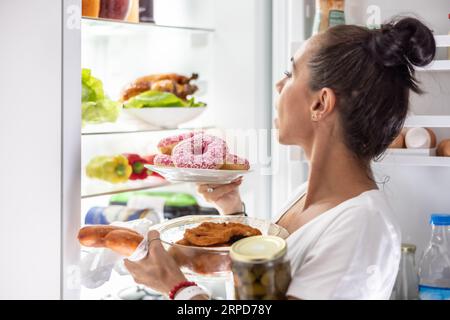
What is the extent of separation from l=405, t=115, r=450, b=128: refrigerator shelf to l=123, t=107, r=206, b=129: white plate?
1.70ft

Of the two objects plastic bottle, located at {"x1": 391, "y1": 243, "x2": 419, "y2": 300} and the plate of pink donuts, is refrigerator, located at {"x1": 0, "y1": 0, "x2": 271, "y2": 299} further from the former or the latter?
plastic bottle, located at {"x1": 391, "y1": 243, "x2": 419, "y2": 300}

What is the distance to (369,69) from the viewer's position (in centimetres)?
85

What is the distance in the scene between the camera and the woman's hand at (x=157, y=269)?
905 millimetres

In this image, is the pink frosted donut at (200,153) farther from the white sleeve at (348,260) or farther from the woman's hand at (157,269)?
the white sleeve at (348,260)

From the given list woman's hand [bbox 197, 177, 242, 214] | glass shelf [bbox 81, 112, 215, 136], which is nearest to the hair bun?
woman's hand [bbox 197, 177, 242, 214]

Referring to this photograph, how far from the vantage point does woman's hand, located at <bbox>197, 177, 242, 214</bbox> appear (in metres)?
1.08

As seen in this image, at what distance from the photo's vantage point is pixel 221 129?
1175 mm

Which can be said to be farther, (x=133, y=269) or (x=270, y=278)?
(x=133, y=269)

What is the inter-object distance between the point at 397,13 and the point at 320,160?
0.31 meters

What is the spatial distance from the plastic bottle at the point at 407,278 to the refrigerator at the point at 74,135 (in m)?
0.03

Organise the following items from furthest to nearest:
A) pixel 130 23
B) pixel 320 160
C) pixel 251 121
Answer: pixel 130 23, pixel 251 121, pixel 320 160

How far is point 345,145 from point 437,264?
270 millimetres
